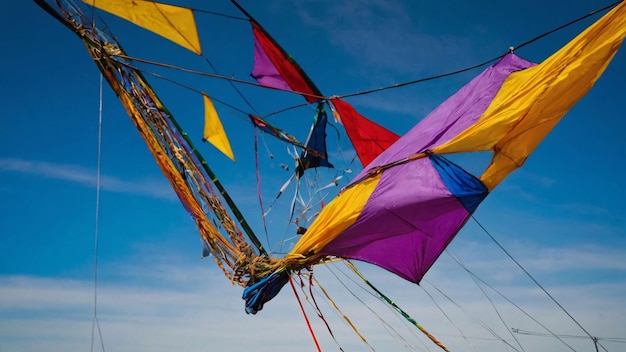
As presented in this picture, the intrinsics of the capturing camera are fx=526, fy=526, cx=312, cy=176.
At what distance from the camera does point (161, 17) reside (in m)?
12.3

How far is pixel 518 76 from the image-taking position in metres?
9.77

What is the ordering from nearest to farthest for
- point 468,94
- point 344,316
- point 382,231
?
1. point 382,231
2. point 468,94
3. point 344,316

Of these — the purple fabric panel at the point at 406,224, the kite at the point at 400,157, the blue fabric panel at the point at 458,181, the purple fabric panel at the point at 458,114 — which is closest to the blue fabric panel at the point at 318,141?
the kite at the point at 400,157

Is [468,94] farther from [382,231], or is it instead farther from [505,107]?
[382,231]

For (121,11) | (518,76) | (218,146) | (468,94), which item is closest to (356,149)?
(218,146)

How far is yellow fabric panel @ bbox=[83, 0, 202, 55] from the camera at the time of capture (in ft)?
39.5

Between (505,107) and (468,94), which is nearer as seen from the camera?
(505,107)

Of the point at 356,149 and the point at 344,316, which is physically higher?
the point at 356,149

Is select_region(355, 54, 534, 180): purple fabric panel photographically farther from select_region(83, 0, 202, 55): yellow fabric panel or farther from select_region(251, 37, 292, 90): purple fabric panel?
select_region(83, 0, 202, 55): yellow fabric panel

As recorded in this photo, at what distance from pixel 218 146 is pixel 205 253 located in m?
4.29

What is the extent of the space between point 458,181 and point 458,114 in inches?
66.7

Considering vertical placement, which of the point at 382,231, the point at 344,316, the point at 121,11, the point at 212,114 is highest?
the point at 121,11

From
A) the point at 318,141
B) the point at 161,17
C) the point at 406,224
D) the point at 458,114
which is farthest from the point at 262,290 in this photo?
the point at 161,17

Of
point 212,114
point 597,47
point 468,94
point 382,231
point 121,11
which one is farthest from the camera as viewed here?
point 212,114
